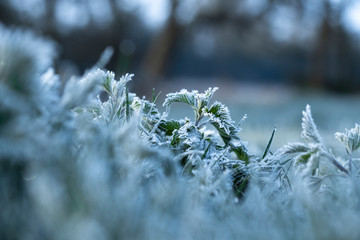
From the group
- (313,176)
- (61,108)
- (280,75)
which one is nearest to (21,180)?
(61,108)

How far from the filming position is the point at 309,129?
542 millimetres

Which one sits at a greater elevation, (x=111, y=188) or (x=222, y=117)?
(x=222, y=117)

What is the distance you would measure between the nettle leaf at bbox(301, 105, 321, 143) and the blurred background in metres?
7.92

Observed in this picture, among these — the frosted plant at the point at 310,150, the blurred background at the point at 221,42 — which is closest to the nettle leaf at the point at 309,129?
the frosted plant at the point at 310,150

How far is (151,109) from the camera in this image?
604mm

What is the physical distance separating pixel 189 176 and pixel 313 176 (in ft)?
0.53

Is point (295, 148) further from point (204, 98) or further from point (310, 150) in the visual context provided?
point (204, 98)

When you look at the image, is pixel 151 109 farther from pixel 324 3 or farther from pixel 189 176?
pixel 324 3

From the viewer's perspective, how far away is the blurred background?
9.91 meters

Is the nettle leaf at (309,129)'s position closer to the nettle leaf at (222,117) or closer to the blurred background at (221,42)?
the nettle leaf at (222,117)

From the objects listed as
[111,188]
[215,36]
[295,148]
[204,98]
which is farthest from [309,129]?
[215,36]

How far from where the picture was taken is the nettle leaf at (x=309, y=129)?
53 centimetres

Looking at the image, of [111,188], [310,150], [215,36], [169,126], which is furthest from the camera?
[215,36]

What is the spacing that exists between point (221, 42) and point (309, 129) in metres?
12.8
